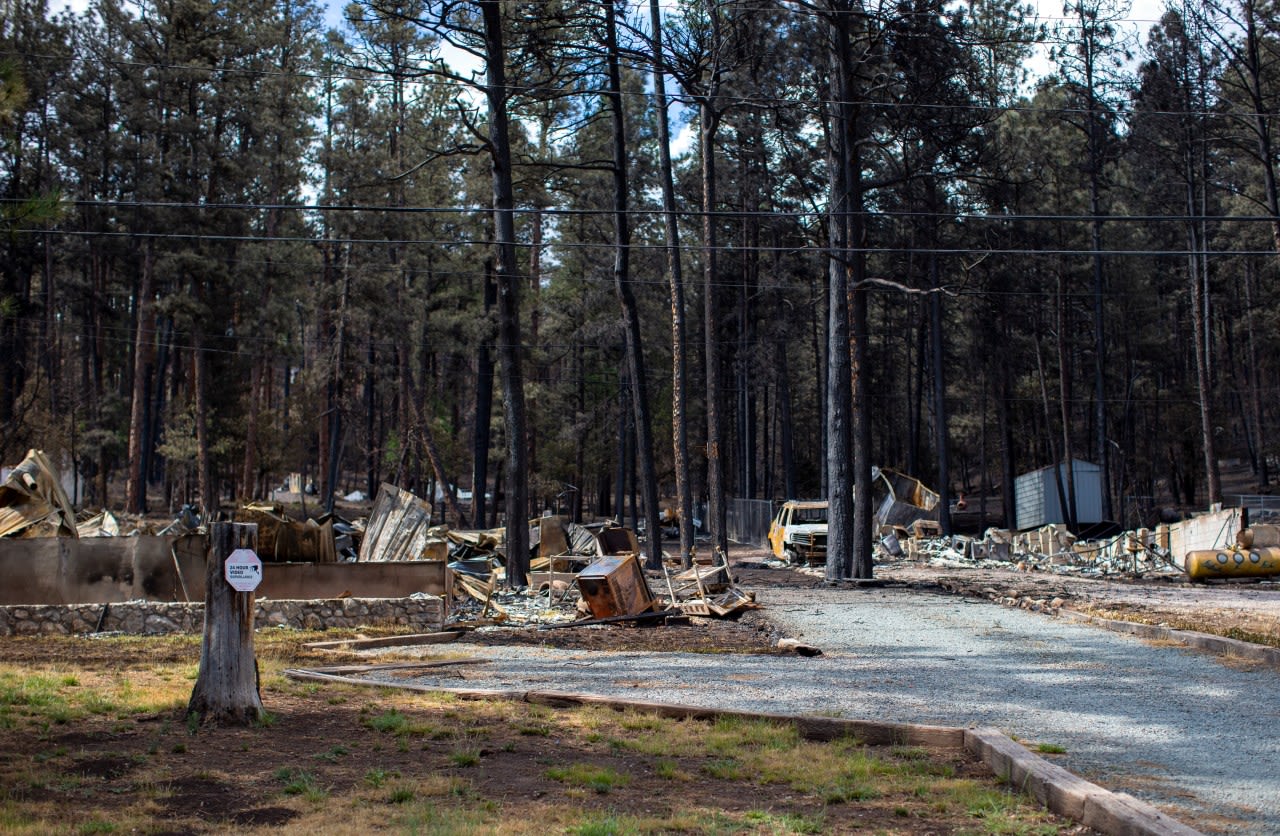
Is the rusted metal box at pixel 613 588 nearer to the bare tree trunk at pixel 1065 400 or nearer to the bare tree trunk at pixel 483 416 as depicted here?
the bare tree trunk at pixel 483 416

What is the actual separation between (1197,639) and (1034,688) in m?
4.08

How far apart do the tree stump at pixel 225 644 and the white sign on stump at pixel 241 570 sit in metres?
0.08

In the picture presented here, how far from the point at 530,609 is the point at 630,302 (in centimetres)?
1075

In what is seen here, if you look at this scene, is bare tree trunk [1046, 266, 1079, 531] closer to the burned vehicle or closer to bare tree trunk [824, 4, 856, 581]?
the burned vehicle

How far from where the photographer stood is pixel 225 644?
8344mm

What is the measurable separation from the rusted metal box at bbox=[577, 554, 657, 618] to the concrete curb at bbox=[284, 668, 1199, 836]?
5827 mm

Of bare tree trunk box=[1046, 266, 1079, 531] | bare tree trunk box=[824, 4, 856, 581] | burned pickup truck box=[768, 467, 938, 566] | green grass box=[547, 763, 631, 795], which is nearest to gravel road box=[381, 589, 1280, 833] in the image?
green grass box=[547, 763, 631, 795]

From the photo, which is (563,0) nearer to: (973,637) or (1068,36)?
(973,637)

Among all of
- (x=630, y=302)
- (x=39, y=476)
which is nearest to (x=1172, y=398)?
(x=630, y=302)

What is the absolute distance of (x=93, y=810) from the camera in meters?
5.82

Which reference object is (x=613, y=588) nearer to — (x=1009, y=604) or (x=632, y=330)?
(x=1009, y=604)

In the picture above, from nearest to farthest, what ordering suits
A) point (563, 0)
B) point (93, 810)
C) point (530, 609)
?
point (93, 810) < point (530, 609) < point (563, 0)

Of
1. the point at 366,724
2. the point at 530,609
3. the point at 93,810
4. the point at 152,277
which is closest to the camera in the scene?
the point at 93,810

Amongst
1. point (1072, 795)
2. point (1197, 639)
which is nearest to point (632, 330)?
point (1197, 639)
